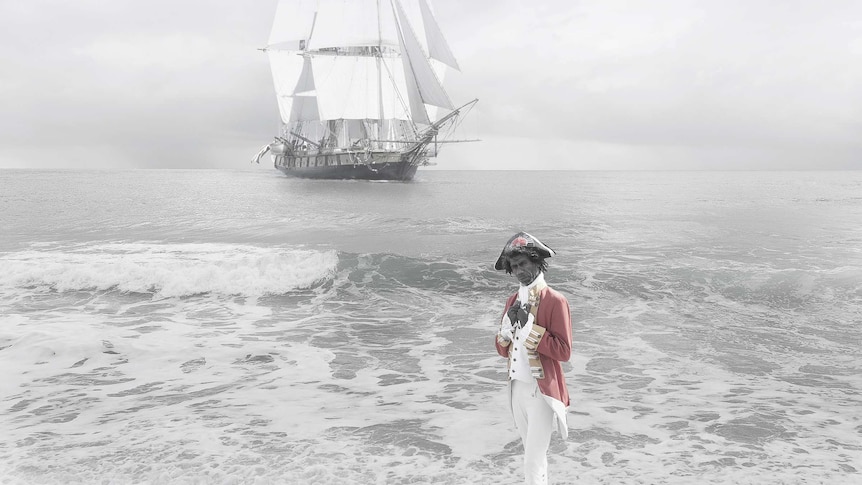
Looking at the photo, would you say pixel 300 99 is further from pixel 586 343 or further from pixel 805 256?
pixel 586 343

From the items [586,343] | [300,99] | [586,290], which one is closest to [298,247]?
[586,290]

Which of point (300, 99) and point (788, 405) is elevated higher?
point (300, 99)

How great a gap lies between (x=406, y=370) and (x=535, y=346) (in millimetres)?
5070

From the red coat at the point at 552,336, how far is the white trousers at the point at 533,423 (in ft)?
0.31

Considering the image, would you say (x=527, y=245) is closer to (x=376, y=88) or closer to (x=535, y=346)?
(x=535, y=346)

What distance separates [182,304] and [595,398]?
32.7 ft

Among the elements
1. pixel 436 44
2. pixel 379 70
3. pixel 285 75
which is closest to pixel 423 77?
pixel 436 44

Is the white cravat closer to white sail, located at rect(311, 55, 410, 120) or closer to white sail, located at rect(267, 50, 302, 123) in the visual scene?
white sail, located at rect(311, 55, 410, 120)

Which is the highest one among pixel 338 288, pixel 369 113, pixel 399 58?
pixel 399 58

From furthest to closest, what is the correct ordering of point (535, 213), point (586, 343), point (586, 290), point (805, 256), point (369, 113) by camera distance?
point (369, 113) → point (535, 213) → point (805, 256) → point (586, 290) → point (586, 343)

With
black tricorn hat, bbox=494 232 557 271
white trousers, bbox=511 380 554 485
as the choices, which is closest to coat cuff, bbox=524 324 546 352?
white trousers, bbox=511 380 554 485

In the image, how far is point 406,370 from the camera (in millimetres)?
8453

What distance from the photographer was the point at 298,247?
82.3ft

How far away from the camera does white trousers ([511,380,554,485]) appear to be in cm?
373
